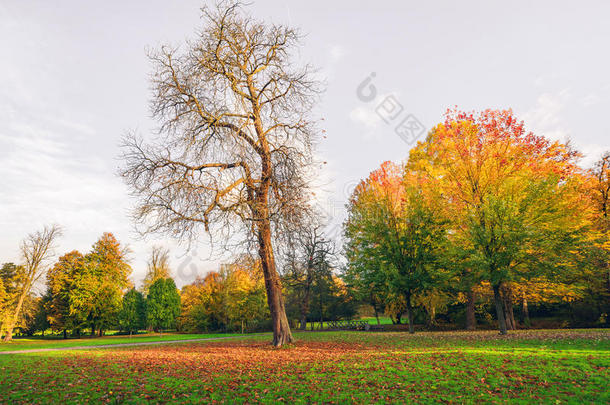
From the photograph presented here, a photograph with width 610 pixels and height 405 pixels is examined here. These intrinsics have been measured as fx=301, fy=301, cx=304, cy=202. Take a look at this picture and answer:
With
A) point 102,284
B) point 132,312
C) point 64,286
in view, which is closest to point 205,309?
point 132,312

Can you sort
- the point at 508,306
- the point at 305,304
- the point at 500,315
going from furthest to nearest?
the point at 305,304 → the point at 508,306 → the point at 500,315

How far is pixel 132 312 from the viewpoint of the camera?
40594 mm

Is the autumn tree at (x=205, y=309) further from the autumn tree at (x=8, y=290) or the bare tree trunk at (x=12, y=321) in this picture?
the autumn tree at (x=8, y=290)

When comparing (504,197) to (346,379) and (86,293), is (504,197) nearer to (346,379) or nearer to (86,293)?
(346,379)

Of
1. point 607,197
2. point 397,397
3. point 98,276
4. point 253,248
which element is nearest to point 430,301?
point 607,197

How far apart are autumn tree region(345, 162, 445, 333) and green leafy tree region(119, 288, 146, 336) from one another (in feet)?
111

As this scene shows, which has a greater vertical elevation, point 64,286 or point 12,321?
point 64,286

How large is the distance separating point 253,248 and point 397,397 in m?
8.80

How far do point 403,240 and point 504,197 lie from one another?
671 cm

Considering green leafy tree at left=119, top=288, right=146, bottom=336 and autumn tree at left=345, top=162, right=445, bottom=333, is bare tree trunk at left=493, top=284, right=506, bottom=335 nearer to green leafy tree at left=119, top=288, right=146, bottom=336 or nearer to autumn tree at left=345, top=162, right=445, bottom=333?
autumn tree at left=345, top=162, right=445, bottom=333

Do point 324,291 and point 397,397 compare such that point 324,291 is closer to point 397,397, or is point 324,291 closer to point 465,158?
point 465,158

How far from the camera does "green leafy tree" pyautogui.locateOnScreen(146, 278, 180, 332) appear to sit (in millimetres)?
38219

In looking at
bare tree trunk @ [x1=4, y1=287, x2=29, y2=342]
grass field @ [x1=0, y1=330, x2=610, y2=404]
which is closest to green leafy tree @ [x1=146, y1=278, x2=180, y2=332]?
bare tree trunk @ [x1=4, y1=287, x2=29, y2=342]

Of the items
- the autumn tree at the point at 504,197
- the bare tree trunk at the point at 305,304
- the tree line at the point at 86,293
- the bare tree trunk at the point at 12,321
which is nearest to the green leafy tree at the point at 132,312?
the tree line at the point at 86,293
